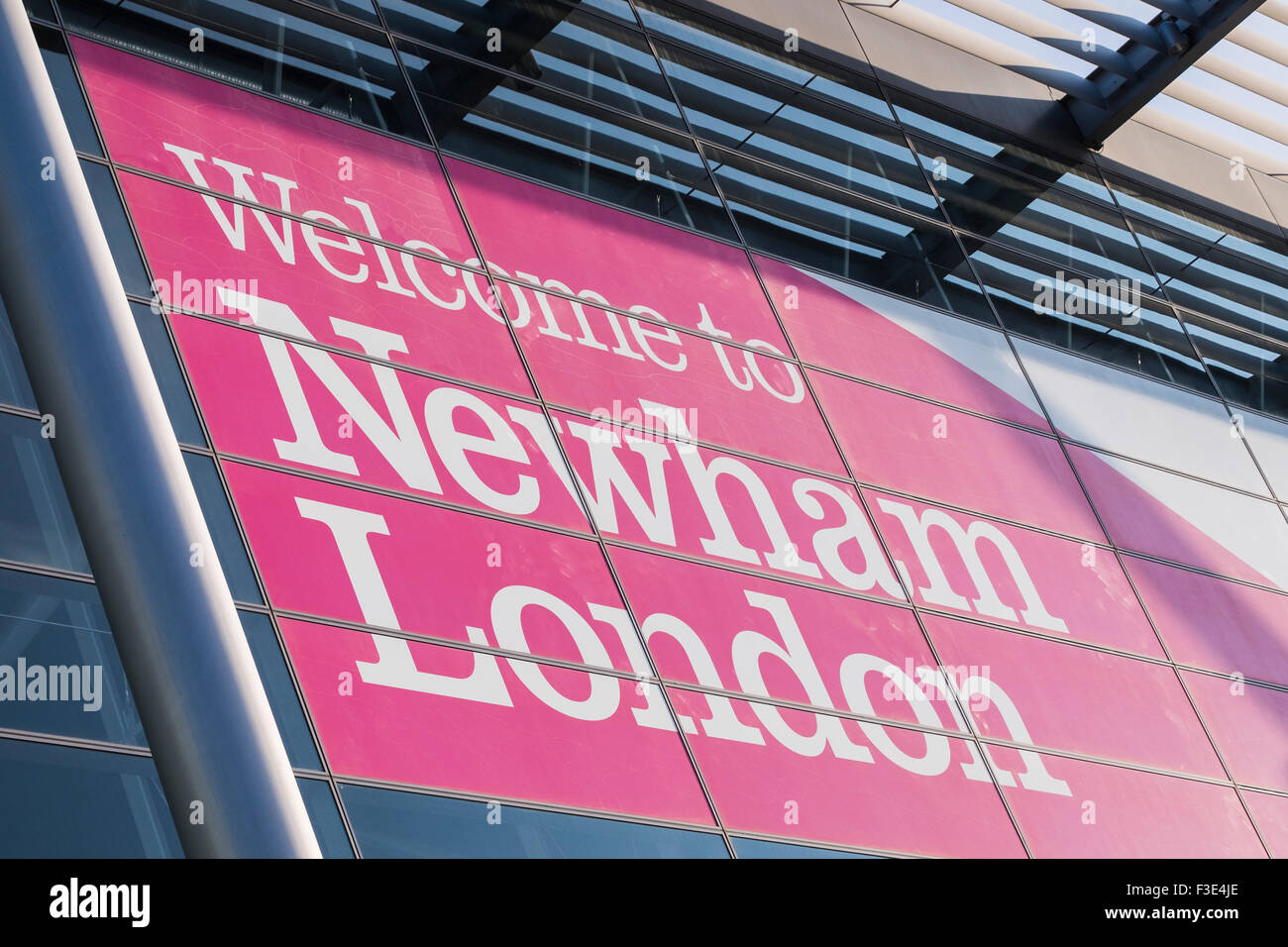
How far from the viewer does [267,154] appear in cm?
1157

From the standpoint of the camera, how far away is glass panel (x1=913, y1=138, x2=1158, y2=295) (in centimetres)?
1742

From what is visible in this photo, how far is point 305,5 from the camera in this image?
13562mm

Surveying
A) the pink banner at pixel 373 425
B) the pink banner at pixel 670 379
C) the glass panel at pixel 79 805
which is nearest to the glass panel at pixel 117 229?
the pink banner at pixel 373 425

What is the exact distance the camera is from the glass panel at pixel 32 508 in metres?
8.19

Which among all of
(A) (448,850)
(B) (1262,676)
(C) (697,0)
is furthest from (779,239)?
(A) (448,850)

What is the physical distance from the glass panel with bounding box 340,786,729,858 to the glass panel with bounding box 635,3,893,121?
32.8 ft

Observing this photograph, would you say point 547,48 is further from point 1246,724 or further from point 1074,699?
point 1246,724

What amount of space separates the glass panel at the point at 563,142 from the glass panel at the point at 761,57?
165 cm

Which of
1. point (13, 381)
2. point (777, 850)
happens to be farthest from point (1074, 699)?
point (13, 381)

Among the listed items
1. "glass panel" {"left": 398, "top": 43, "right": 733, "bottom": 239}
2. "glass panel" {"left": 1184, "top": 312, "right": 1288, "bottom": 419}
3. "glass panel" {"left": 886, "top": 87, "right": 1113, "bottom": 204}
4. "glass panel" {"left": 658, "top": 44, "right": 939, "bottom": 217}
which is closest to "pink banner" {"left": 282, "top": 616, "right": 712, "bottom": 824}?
"glass panel" {"left": 398, "top": 43, "right": 733, "bottom": 239}

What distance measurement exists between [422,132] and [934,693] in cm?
662

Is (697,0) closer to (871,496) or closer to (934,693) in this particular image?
(871,496)

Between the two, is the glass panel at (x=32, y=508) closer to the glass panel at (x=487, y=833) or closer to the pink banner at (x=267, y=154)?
the glass panel at (x=487, y=833)
